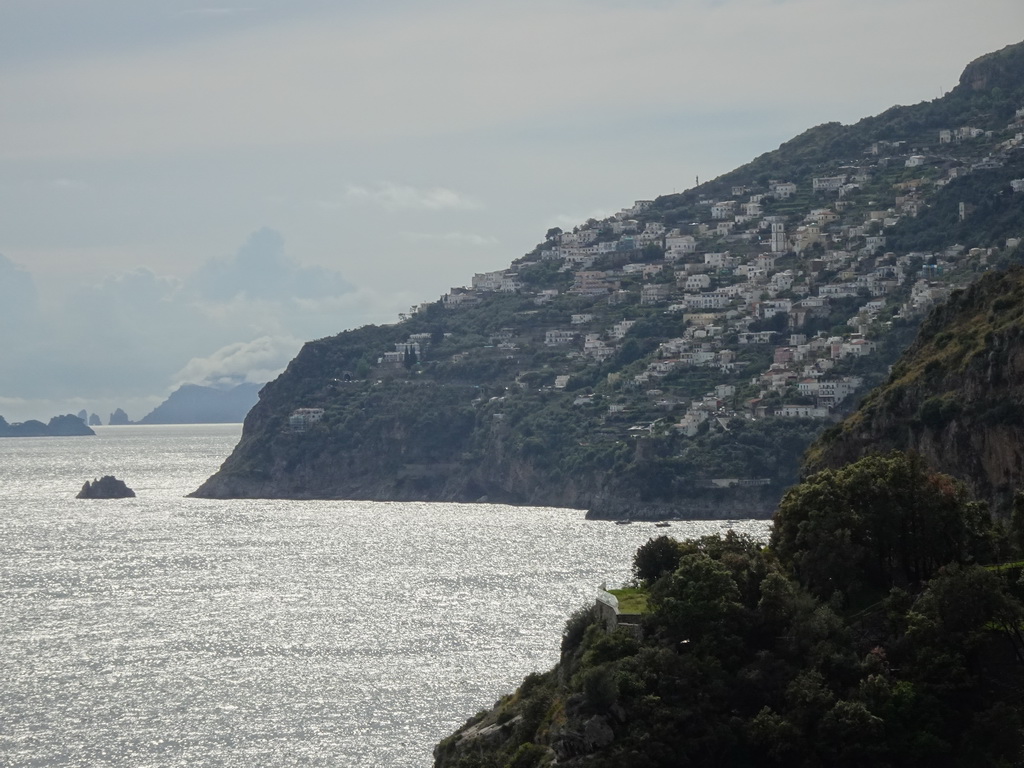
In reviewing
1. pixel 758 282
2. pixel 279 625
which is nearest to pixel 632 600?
pixel 279 625

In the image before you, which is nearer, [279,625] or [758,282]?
[279,625]

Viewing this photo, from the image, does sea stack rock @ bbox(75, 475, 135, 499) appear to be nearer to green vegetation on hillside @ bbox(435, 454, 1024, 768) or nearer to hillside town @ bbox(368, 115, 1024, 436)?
hillside town @ bbox(368, 115, 1024, 436)

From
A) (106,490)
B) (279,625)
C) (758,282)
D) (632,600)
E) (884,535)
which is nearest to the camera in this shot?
(884,535)

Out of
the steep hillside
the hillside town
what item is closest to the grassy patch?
the steep hillside

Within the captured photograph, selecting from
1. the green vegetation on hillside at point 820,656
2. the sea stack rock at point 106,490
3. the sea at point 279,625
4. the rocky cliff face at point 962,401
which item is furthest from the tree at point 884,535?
the sea stack rock at point 106,490

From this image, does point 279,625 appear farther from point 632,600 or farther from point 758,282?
point 758,282

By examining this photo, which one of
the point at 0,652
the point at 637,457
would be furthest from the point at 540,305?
the point at 0,652

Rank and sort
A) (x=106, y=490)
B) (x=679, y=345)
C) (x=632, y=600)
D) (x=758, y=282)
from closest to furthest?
(x=632, y=600), (x=679, y=345), (x=106, y=490), (x=758, y=282)
